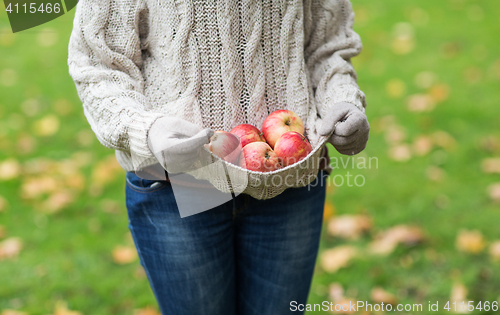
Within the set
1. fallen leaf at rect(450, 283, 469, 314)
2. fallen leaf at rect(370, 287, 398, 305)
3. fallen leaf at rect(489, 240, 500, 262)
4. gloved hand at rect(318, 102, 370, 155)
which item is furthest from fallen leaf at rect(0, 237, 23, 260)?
fallen leaf at rect(489, 240, 500, 262)

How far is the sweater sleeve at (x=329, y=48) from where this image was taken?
144 centimetres

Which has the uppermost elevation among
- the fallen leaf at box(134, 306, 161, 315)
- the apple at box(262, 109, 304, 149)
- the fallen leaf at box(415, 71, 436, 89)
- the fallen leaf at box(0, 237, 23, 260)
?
the apple at box(262, 109, 304, 149)

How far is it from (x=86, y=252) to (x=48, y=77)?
243cm

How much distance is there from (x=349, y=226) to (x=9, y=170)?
8.02 ft

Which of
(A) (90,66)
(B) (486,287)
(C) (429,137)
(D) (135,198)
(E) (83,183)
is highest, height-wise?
(A) (90,66)

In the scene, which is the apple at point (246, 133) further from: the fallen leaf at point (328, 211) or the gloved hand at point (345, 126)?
the fallen leaf at point (328, 211)

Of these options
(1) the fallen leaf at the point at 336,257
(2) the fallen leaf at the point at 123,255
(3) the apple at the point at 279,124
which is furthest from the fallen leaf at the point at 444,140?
(3) the apple at the point at 279,124

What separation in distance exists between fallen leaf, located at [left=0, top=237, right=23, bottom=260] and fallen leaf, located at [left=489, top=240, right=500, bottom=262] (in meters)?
2.75

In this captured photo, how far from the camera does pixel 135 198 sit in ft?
4.56

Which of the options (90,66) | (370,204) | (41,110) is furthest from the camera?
(41,110)

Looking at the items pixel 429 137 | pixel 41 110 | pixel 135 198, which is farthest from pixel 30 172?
pixel 429 137

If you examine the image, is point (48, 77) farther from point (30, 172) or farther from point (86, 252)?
point (86, 252)

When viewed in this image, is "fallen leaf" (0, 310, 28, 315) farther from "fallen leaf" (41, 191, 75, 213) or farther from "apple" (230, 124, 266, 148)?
"apple" (230, 124, 266, 148)

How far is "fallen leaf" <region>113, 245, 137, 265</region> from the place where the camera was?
2.70m
